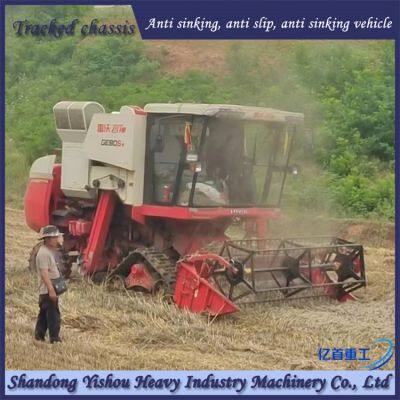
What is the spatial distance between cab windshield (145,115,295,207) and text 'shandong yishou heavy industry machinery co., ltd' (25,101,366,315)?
0.01m

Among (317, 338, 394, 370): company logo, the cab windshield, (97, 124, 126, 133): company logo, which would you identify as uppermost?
(97, 124, 126, 133): company logo

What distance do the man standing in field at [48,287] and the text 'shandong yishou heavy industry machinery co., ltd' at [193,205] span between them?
158 cm

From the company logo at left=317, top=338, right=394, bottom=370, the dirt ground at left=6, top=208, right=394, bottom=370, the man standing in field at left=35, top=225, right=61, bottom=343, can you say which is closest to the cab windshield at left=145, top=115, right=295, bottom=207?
the dirt ground at left=6, top=208, right=394, bottom=370

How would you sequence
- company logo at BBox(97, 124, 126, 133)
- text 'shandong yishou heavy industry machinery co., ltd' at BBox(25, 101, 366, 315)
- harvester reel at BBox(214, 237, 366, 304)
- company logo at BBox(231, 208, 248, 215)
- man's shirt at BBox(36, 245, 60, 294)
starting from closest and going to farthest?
man's shirt at BBox(36, 245, 60, 294), harvester reel at BBox(214, 237, 366, 304), text 'shandong yishou heavy industry machinery co., ltd' at BBox(25, 101, 366, 315), company logo at BBox(231, 208, 248, 215), company logo at BBox(97, 124, 126, 133)

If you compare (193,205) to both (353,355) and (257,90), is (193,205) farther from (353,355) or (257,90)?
(257,90)

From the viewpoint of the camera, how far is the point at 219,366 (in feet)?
25.1

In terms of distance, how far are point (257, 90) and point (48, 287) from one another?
1225 cm

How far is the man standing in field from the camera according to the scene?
811 centimetres

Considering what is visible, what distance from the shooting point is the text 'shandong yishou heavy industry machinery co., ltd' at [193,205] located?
9.49 metres

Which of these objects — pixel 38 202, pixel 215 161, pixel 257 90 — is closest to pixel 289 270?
pixel 215 161

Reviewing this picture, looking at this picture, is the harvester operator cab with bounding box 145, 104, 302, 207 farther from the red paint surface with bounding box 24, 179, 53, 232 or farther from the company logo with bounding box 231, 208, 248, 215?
Result: the red paint surface with bounding box 24, 179, 53, 232

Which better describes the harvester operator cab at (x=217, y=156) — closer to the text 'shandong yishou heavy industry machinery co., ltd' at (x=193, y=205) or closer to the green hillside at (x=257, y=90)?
the text 'shandong yishou heavy industry machinery co., ltd' at (x=193, y=205)

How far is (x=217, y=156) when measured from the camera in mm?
10125
